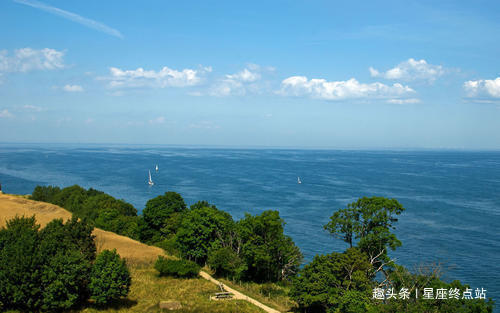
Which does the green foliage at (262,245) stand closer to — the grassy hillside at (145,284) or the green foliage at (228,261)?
the green foliage at (228,261)

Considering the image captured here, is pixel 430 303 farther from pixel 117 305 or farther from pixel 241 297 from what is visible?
pixel 117 305

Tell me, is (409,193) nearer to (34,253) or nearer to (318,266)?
(318,266)

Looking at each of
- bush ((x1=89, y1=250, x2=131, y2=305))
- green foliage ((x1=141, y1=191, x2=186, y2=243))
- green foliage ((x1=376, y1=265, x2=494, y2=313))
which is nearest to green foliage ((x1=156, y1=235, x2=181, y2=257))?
green foliage ((x1=141, y1=191, x2=186, y2=243))

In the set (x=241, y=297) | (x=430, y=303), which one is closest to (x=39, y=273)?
(x=241, y=297)

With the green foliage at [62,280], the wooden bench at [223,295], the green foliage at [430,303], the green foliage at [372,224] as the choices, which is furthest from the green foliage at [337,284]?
Answer: the green foliage at [62,280]

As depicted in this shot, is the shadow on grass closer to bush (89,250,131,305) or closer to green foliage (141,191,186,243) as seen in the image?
bush (89,250,131,305)

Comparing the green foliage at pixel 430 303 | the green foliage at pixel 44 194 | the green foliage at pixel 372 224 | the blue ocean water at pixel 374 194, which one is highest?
the green foliage at pixel 372 224
